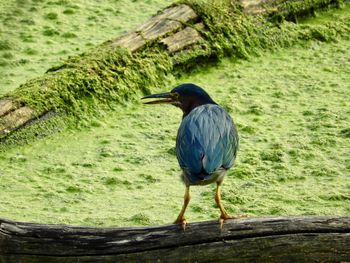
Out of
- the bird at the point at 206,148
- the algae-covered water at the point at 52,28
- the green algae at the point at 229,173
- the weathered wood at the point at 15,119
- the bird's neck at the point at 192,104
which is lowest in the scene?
the algae-covered water at the point at 52,28

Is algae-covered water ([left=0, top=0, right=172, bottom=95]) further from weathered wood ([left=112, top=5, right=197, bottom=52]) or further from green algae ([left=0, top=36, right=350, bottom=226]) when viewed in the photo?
green algae ([left=0, top=36, right=350, bottom=226])

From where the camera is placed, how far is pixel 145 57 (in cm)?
518

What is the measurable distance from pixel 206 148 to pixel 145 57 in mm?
1988

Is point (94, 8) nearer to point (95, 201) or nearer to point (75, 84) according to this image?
point (75, 84)

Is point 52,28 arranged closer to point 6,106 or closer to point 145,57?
point 145,57

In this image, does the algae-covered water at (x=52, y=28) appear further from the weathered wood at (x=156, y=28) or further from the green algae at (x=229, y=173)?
the green algae at (x=229, y=173)

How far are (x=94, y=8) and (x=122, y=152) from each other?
70.2 inches

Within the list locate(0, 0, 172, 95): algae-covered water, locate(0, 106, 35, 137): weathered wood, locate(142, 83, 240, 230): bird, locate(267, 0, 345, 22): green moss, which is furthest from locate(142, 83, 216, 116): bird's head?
locate(267, 0, 345, 22): green moss

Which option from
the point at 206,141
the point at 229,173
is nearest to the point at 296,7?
the point at 229,173

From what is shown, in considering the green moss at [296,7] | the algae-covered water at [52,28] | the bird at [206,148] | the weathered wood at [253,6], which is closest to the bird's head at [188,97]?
the bird at [206,148]

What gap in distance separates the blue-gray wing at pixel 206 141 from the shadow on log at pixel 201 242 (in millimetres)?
218

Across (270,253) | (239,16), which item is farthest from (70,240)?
(239,16)

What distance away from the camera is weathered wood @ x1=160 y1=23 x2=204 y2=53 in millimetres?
5248

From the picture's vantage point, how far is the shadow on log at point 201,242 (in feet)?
9.95
